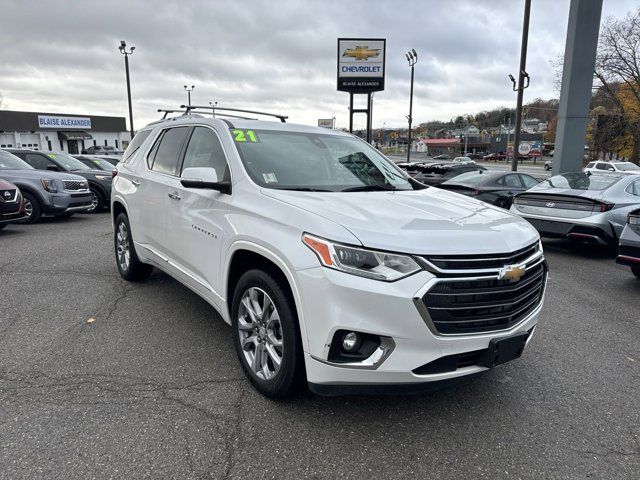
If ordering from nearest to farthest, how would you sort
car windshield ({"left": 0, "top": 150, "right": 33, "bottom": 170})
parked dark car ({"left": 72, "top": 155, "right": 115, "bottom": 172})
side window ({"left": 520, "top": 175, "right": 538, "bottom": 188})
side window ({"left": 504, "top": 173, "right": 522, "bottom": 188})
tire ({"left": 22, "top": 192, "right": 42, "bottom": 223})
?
tire ({"left": 22, "top": 192, "right": 42, "bottom": 223}), car windshield ({"left": 0, "top": 150, "right": 33, "bottom": 170}), side window ({"left": 504, "top": 173, "right": 522, "bottom": 188}), side window ({"left": 520, "top": 175, "right": 538, "bottom": 188}), parked dark car ({"left": 72, "top": 155, "right": 115, "bottom": 172})

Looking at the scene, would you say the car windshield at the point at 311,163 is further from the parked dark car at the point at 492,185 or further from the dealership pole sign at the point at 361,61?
the dealership pole sign at the point at 361,61

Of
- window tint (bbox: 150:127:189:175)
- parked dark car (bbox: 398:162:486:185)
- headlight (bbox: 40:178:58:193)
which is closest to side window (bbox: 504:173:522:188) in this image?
parked dark car (bbox: 398:162:486:185)

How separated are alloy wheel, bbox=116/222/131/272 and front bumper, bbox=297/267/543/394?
363 cm

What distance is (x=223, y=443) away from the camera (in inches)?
100

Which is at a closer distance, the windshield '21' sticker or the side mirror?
the side mirror

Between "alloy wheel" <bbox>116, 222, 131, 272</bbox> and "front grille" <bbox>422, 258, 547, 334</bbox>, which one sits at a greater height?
"front grille" <bbox>422, 258, 547, 334</bbox>

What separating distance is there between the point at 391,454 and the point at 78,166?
12884mm

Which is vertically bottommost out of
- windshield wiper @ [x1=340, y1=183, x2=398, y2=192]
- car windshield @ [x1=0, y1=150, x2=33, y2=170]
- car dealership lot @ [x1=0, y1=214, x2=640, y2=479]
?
car dealership lot @ [x1=0, y1=214, x2=640, y2=479]

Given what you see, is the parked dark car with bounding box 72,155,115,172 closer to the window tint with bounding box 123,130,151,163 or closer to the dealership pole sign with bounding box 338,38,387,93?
the window tint with bounding box 123,130,151,163

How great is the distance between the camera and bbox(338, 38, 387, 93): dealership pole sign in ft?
72.2

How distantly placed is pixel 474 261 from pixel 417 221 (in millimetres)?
426

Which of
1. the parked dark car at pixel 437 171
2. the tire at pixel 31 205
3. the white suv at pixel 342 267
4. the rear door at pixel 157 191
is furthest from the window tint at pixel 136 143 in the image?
the parked dark car at pixel 437 171

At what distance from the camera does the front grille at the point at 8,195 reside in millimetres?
8141

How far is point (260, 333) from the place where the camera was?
9.78 feet
